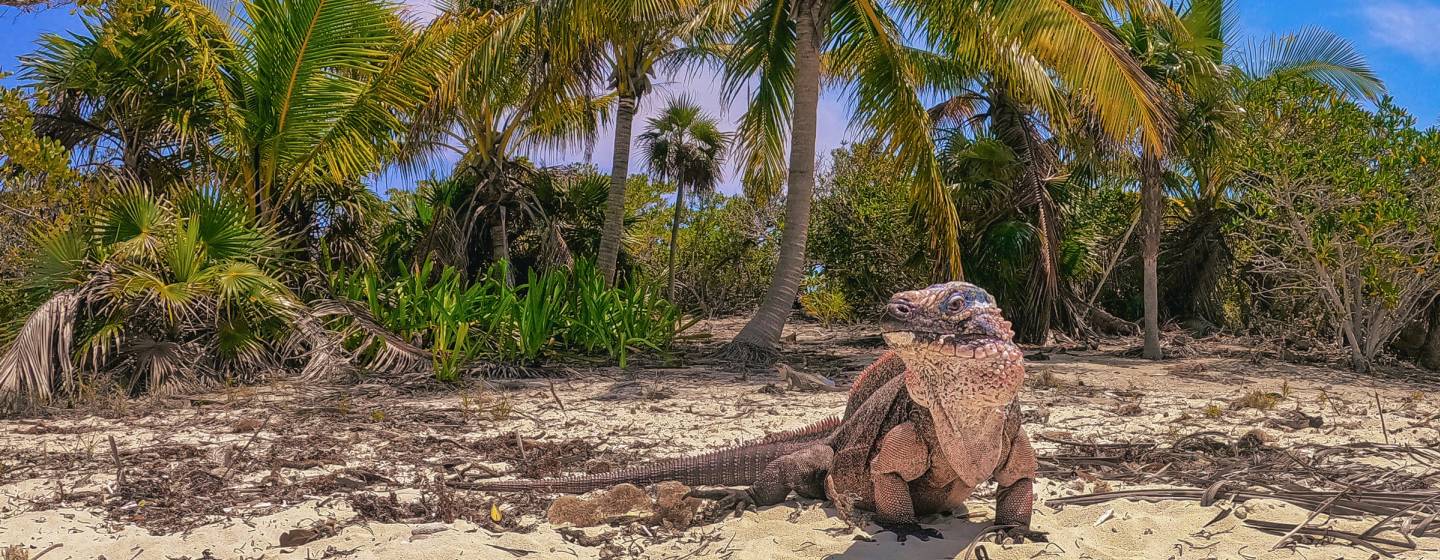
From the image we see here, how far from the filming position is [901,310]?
273 centimetres

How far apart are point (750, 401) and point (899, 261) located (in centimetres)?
890

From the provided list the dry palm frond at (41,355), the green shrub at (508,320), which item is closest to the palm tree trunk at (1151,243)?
the green shrub at (508,320)

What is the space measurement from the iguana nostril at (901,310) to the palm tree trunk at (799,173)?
772 centimetres

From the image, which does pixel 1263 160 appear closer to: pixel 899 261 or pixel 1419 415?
pixel 1419 415

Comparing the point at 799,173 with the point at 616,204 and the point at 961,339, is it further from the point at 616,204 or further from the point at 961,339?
the point at 961,339

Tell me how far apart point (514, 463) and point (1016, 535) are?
273cm

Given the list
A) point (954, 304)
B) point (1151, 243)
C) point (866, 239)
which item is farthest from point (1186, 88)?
point (954, 304)

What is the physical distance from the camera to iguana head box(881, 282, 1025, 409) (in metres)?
2.67

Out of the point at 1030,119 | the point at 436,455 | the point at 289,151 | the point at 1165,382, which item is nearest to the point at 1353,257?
the point at 1165,382

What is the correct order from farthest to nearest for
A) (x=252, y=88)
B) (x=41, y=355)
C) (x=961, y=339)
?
(x=252, y=88)
(x=41, y=355)
(x=961, y=339)

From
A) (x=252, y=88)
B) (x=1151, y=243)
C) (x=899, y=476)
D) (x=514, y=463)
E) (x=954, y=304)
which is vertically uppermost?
(x=252, y=88)

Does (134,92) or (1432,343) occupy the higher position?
(134,92)

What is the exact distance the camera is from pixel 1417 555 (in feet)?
9.89

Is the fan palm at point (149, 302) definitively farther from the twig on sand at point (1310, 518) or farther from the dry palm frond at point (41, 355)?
the twig on sand at point (1310, 518)
